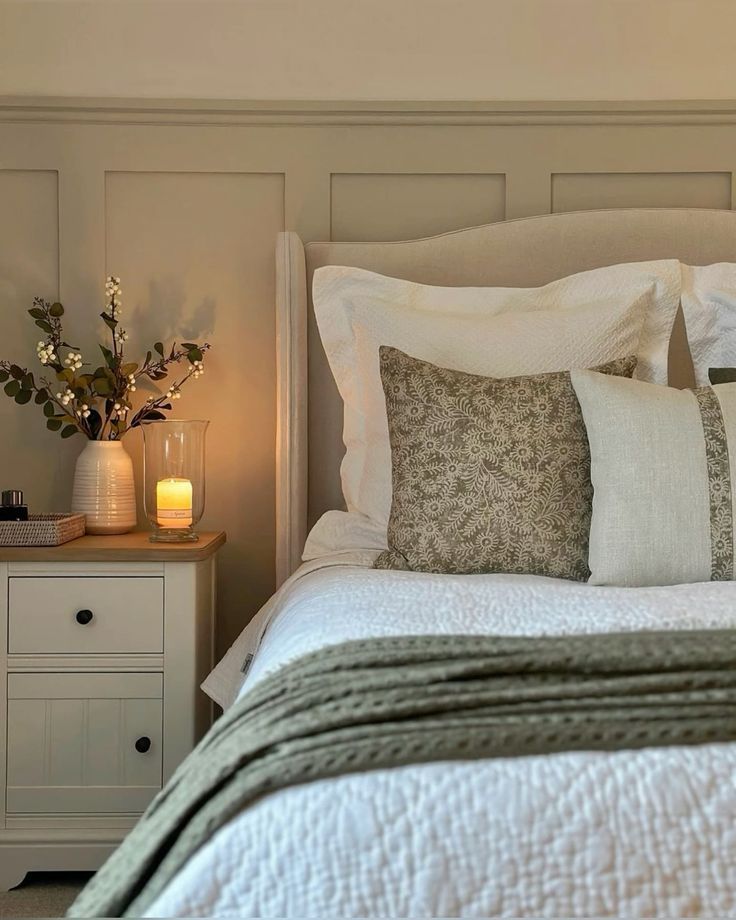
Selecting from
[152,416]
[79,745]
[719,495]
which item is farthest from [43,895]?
[719,495]

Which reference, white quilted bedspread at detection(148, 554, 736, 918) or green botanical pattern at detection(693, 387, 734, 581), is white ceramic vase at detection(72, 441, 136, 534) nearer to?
green botanical pattern at detection(693, 387, 734, 581)

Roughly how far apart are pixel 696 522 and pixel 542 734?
860 mm

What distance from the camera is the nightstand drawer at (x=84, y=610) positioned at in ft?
6.33

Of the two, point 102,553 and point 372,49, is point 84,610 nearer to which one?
point 102,553

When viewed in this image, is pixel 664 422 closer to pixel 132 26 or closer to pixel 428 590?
pixel 428 590

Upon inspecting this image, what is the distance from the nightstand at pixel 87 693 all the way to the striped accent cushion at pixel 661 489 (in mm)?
853

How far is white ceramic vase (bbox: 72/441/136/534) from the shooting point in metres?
2.22

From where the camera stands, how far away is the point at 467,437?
1.68 meters

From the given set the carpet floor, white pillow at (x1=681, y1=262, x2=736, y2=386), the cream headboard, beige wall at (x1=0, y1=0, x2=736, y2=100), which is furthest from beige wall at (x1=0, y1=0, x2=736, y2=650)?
the carpet floor

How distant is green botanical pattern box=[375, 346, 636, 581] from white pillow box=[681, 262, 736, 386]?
17.5 inches

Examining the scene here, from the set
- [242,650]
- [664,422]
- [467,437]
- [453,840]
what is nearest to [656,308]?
[664,422]

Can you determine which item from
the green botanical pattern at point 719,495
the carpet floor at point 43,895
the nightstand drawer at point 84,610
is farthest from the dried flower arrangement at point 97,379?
the green botanical pattern at point 719,495

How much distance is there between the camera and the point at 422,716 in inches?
33.1

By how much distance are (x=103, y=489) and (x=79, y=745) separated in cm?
60
